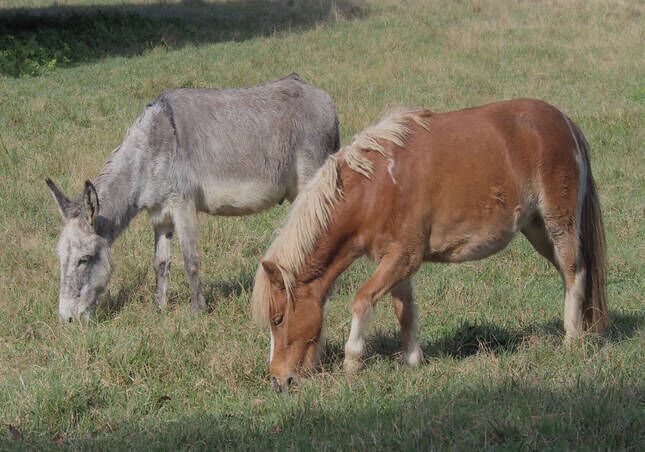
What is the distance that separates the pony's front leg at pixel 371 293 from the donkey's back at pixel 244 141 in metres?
2.62

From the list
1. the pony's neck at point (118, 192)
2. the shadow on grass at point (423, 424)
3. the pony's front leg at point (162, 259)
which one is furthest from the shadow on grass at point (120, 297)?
the shadow on grass at point (423, 424)

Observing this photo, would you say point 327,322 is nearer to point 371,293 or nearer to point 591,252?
point 371,293

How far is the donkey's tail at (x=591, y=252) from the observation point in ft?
20.2

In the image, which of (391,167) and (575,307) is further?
(575,307)

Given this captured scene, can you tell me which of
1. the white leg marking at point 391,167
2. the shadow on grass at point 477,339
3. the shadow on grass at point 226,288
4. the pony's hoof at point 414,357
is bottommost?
the shadow on grass at point 226,288

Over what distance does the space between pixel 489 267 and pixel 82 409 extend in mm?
4178

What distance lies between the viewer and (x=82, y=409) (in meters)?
5.19

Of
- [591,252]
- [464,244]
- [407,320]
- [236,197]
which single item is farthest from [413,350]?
[236,197]

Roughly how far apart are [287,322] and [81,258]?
2.34 meters

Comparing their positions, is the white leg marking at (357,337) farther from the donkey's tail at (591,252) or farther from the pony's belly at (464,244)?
the donkey's tail at (591,252)

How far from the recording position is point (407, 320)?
19.5 ft

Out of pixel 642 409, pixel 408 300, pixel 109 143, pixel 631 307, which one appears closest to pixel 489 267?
pixel 631 307

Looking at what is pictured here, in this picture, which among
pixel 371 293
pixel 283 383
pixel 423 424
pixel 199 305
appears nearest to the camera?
pixel 423 424

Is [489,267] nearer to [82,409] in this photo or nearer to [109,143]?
[82,409]
